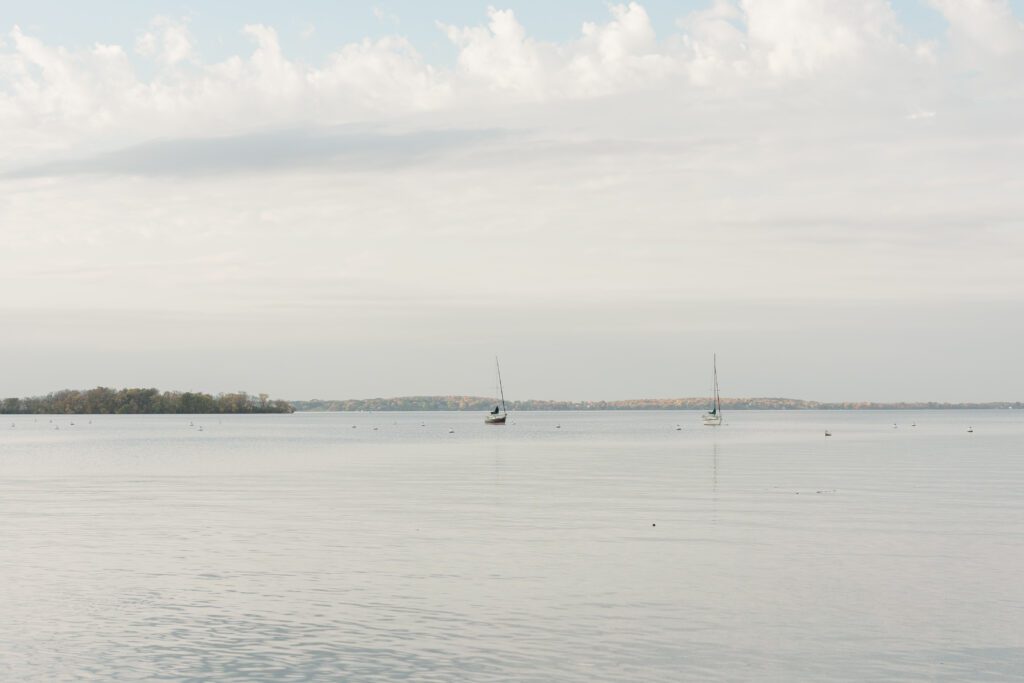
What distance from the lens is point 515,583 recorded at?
3303 centimetres

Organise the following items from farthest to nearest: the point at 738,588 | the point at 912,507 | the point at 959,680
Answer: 1. the point at 912,507
2. the point at 738,588
3. the point at 959,680

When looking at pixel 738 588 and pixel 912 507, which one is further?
pixel 912 507

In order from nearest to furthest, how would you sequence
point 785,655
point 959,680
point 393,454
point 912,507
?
point 959,680, point 785,655, point 912,507, point 393,454

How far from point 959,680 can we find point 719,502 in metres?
36.7

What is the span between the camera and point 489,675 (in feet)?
73.8

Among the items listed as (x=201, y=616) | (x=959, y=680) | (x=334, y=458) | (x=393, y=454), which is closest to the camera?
(x=959, y=680)

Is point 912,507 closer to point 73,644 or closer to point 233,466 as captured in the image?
point 73,644

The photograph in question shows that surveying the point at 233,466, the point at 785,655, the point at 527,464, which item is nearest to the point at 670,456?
the point at 527,464

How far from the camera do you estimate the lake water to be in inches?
934

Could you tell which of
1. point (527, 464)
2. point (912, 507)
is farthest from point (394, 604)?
point (527, 464)

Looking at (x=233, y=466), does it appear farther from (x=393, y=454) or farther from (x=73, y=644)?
(x=73, y=644)

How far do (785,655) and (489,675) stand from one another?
6489 millimetres

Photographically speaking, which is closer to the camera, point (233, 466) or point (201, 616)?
point (201, 616)

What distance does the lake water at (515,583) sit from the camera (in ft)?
77.8
